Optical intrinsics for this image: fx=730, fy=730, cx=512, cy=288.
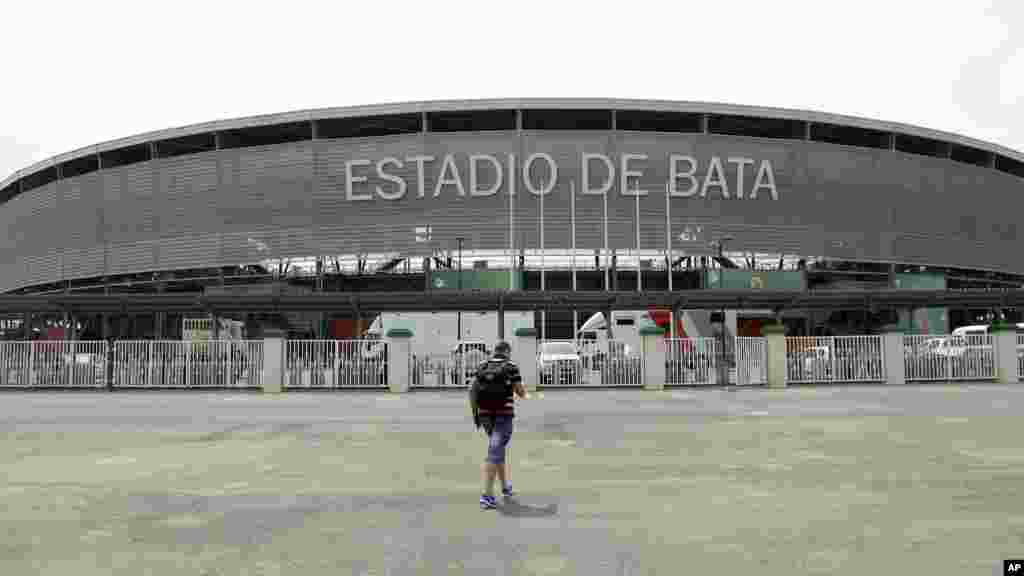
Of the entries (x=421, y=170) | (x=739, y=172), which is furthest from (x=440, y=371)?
(x=739, y=172)

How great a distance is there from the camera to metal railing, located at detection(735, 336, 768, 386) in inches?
1067

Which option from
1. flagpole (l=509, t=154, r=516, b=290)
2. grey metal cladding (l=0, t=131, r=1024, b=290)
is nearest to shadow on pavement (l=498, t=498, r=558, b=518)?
flagpole (l=509, t=154, r=516, b=290)

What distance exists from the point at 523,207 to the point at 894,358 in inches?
1170

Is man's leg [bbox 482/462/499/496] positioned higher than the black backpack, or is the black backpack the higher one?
the black backpack

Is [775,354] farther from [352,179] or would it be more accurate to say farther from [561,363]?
[352,179]

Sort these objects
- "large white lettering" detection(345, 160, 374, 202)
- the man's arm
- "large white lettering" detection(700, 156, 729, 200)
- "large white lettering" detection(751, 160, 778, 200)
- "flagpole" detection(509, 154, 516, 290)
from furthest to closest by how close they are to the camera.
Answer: "large white lettering" detection(751, 160, 778, 200), "large white lettering" detection(700, 156, 729, 200), "large white lettering" detection(345, 160, 374, 202), "flagpole" detection(509, 154, 516, 290), the man's arm

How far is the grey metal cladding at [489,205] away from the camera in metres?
52.4

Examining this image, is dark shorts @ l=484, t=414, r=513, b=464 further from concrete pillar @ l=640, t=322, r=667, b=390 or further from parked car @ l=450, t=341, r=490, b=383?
concrete pillar @ l=640, t=322, r=667, b=390

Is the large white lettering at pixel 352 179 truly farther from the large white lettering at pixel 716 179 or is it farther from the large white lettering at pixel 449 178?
the large white lettering at pixel 716 179

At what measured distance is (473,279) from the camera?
167ft

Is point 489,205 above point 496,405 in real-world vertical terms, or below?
above

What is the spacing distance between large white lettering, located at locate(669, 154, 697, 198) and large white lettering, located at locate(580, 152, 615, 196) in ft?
14.3

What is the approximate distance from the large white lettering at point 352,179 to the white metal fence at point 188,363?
89.4 feet

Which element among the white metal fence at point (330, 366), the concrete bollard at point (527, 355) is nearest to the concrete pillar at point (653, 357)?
the concrete bollard at point (527, 355)
